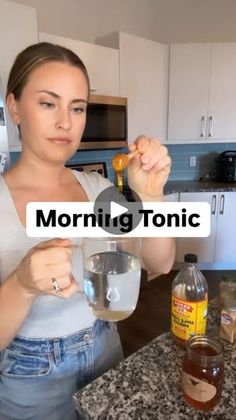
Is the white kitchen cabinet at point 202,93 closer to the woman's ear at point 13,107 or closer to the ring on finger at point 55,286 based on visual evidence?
the woman's ear at point 13,107

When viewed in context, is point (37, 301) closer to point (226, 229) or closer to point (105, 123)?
point (105, 123)

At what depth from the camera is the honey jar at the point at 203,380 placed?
0.51 metres

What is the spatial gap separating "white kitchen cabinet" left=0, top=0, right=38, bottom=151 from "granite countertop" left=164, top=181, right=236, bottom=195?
4.97 feet

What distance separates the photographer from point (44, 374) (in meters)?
0.66

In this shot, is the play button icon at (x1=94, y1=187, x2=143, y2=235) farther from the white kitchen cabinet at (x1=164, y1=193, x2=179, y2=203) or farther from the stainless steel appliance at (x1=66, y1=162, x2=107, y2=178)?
the white kitchen cabinet at (x1=164, y1=193, x2=179, y2=203)

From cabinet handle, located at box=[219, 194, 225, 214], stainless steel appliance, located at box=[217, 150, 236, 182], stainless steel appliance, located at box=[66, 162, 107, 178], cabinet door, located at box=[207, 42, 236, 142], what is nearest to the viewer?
stainless steel appliance, located at box=[66, 162, 107, 178]

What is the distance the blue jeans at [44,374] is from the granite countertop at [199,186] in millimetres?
2095

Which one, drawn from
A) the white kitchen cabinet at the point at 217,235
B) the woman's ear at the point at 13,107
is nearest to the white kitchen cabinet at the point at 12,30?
the woman's ear at the point at 13,107

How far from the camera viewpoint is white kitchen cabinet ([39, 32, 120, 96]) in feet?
6.95

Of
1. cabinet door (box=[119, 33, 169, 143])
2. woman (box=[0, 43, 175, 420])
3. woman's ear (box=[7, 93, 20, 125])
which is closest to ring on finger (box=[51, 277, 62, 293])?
woman (box=[0, 43, 175, 420])

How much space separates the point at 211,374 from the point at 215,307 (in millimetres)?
341

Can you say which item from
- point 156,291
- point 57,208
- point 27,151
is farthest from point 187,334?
point 156,291

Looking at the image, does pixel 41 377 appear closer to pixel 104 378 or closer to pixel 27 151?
pixel 104 378

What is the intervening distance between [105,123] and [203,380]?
1979 mm
